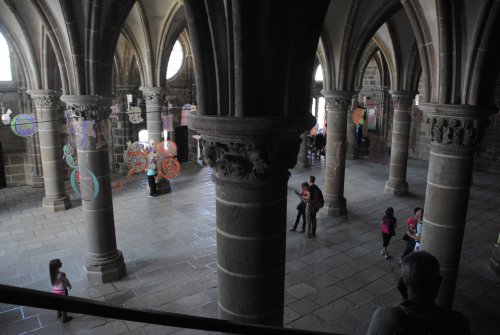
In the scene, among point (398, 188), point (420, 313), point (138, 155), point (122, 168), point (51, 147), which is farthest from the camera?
point (122, 168)

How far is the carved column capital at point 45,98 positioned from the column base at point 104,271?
506 cm

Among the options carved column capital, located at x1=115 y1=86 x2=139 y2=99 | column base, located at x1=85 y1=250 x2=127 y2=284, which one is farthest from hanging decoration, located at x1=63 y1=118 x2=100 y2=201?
carved column capital, located at x1=115 y1=86 x2=139 y2=99

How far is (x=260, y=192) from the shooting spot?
3330 mm

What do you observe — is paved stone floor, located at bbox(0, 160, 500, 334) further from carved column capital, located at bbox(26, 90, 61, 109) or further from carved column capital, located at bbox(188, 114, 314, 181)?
carved column capital, located at bbox(188, 114, 314, 181)

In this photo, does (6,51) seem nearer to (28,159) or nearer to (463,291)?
(28,159)

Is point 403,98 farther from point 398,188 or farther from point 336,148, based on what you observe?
point 336,148

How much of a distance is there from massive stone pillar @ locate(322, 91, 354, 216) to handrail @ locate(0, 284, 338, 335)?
28.6ft

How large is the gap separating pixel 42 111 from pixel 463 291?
33.3 ft

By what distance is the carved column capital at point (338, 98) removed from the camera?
32.1 feet

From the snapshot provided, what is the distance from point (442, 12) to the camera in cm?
491

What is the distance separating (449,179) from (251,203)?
3240 millimetres

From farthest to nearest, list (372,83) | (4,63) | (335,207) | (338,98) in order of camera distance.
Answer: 1. (372,83)
2. (4,63)
3. (335,207)
4. (338,98)

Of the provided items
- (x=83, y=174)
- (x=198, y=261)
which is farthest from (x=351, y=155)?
(x=83, y=174)

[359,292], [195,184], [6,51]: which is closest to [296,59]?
[359,292]
